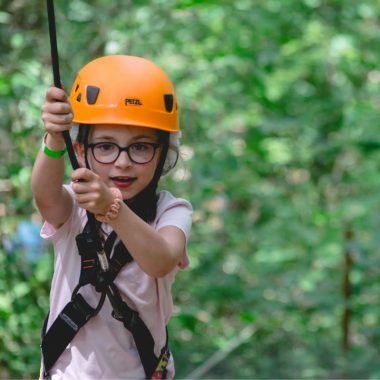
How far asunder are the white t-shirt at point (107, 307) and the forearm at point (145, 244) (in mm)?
157

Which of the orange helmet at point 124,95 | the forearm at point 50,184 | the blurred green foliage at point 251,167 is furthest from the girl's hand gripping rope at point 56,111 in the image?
the blurred green foliage at point 251,167

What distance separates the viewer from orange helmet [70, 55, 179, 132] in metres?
2.35

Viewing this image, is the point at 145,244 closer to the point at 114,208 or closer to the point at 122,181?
the point at 114,208

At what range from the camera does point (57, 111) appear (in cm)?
209

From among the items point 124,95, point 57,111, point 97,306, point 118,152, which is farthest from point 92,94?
point 97,306

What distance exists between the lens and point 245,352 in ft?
17.1

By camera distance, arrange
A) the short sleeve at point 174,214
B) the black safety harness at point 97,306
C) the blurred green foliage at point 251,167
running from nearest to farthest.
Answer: the black safety harness at point 97,306 < the short sleeve at point 174,214 < the blurred green foliage at point 251,167

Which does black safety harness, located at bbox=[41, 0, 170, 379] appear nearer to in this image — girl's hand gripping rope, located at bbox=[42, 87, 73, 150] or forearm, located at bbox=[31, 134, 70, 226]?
forearm, located at bbox=[31, 134, 70, 226]

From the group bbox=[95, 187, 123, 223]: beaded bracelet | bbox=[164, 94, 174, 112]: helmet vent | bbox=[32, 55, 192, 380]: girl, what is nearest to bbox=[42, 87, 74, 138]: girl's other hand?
bbox=[32, 55, 192, 380]: girl

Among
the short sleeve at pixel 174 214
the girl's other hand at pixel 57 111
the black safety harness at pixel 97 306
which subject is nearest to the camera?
the girl's other hand at pixel 57 111

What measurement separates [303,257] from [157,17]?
86.1 inches

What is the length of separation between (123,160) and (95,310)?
42cm

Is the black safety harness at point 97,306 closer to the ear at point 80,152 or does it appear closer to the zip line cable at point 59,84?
the zip line cable at point 59,84

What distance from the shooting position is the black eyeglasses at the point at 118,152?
7.60 feet
